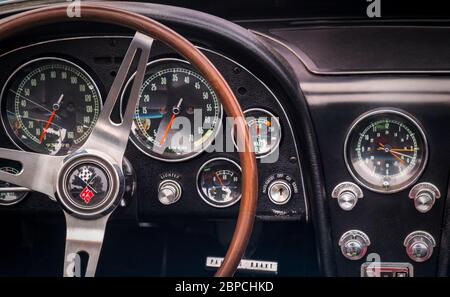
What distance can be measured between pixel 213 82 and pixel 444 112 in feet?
3.25

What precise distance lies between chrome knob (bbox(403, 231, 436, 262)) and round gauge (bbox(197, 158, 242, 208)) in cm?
67

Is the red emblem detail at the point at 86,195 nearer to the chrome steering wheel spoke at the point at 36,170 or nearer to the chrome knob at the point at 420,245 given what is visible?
the chrome steering wheel spoke at the point at 36,170

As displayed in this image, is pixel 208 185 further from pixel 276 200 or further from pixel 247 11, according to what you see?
pixel 247 11

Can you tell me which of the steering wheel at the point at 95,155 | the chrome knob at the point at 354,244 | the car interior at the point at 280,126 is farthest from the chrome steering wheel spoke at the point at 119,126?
the chrome knob at the point at 354,244

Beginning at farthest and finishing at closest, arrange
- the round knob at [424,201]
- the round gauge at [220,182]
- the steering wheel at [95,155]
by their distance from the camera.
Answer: the round gauge at [220,182]
the round knob at [424,201]
the steering wheel at [95,155]

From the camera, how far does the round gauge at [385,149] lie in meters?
2.33

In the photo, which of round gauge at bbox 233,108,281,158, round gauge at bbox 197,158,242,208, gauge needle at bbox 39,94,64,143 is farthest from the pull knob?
gauge needle at bbox 39,94,64,143

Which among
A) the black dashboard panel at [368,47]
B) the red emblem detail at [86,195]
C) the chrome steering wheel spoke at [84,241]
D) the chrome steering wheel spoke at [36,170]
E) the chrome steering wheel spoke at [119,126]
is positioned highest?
the black dashboard panel at [368,47]

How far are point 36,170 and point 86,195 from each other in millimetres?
178

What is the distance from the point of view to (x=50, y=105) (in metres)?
2.44

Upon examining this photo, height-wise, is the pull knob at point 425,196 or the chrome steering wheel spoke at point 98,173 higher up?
the pull knob at point 425,196

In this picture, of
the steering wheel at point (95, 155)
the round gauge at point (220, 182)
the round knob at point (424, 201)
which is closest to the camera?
the steering wheel at point (95, 155)

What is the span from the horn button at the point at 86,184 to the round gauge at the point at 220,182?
1.90 feet
